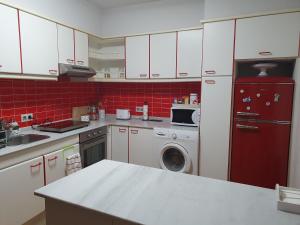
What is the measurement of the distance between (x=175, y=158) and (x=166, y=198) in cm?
197

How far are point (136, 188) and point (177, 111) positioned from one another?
1.99 metres

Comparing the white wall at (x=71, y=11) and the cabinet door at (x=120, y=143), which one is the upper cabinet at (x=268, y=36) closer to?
the cabinet door at (x=120, y=143)

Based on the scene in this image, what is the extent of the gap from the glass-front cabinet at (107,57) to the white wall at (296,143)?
7.68 ft

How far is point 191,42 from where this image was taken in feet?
9.64

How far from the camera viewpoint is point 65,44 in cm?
275

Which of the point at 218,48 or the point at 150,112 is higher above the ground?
the point at 218,48

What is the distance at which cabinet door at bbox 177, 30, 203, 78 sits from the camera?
291 centimetres

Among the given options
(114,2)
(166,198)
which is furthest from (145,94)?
(166,198)

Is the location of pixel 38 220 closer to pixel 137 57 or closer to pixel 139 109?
pixel 139 109

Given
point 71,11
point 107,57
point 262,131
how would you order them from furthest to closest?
1. point 107,57
2. point 71,11
3. point 262,131

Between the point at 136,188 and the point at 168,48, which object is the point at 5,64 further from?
the point at 168,48

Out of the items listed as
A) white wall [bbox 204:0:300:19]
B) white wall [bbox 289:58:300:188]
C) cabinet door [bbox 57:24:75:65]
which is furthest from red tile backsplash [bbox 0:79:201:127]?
white wall [bbox 289:58:300:188]

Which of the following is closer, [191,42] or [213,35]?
[213,35]

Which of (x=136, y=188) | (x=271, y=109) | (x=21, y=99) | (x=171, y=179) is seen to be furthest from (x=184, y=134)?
(x=21, y=99)
